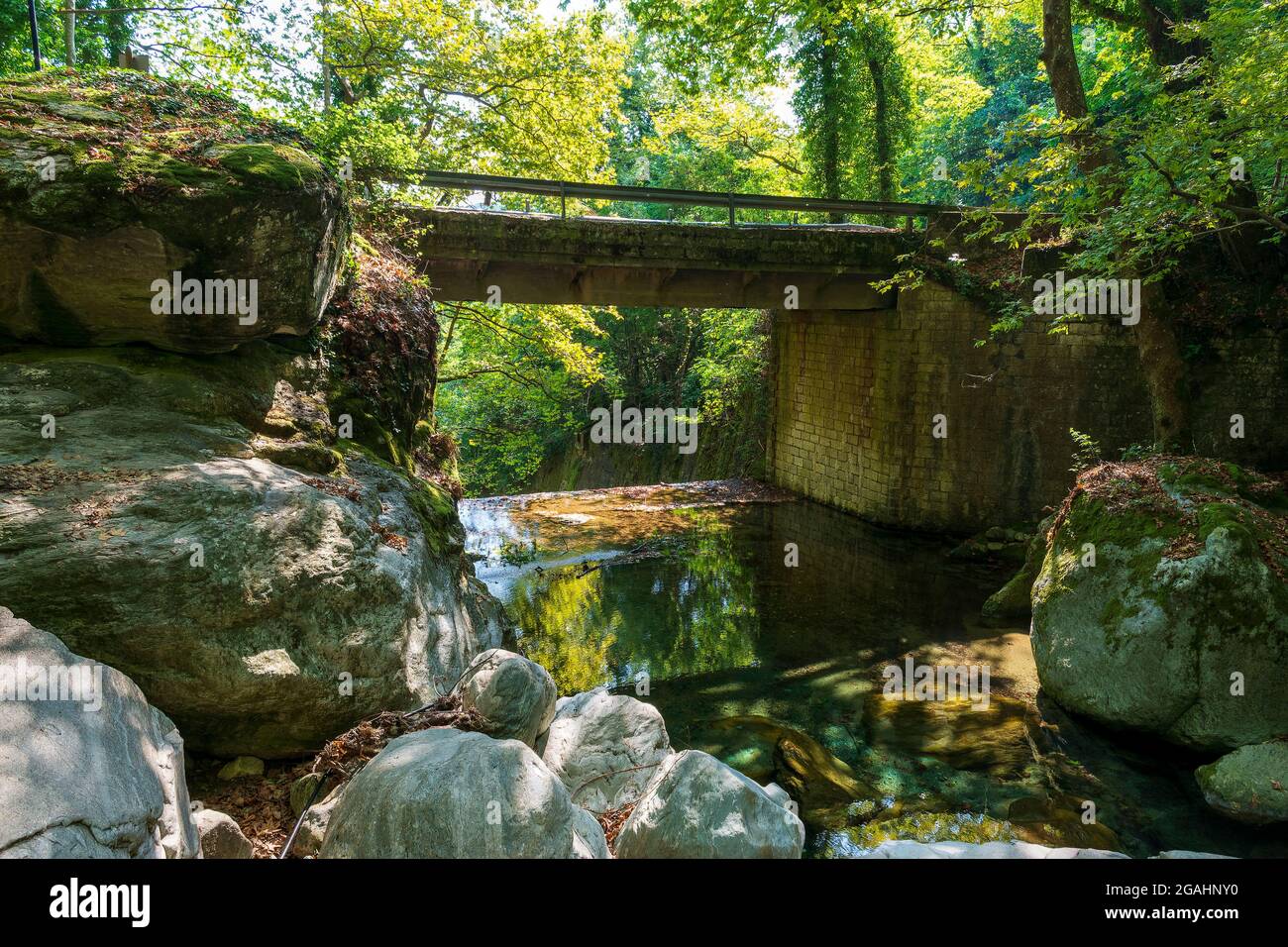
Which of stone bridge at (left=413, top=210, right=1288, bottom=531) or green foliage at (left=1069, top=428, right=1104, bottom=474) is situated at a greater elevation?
stone bridge at (left=413, top=210, right=1288, bottom=531)

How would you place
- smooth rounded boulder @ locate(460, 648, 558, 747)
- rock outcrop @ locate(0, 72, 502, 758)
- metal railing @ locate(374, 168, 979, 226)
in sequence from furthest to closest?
metal railing @ locate(374, 168, 979, 226) → smooth rounded boulder @ locate(460, 648, 558, 747) → rock outcrop @ locate(0, 72, 502, 758)

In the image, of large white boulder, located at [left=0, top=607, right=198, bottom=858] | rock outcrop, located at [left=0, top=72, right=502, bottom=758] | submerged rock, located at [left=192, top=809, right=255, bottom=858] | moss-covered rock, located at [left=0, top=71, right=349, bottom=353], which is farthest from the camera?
moss-covered rock, located at [left=0, top=71, right=349, bottom=353]

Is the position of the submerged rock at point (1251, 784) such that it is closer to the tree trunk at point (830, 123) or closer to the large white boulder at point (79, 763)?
the large white boulder at point (79, 763)

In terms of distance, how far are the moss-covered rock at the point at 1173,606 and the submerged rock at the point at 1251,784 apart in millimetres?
308

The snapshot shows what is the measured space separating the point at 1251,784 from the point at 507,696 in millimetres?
5515

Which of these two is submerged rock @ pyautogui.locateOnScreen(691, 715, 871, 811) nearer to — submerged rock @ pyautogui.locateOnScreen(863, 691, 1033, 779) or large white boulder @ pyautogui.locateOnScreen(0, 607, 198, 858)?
submerged rock @ pyautogui.locateOnScreen(863, 691, 1033, 779)

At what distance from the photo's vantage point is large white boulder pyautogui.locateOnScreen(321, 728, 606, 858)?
121 inches

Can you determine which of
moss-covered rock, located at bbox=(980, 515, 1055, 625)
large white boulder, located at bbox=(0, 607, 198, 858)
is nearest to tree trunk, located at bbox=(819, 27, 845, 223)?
moss-covered rock, located at bbox=(980, 515, 1055, 625)

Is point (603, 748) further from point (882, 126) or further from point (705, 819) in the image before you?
point (882, 126)

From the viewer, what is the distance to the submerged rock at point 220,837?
358 centimetres

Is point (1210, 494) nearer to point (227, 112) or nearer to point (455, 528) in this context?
point (455, 528)

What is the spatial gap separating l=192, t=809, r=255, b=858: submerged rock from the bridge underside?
890 cm
